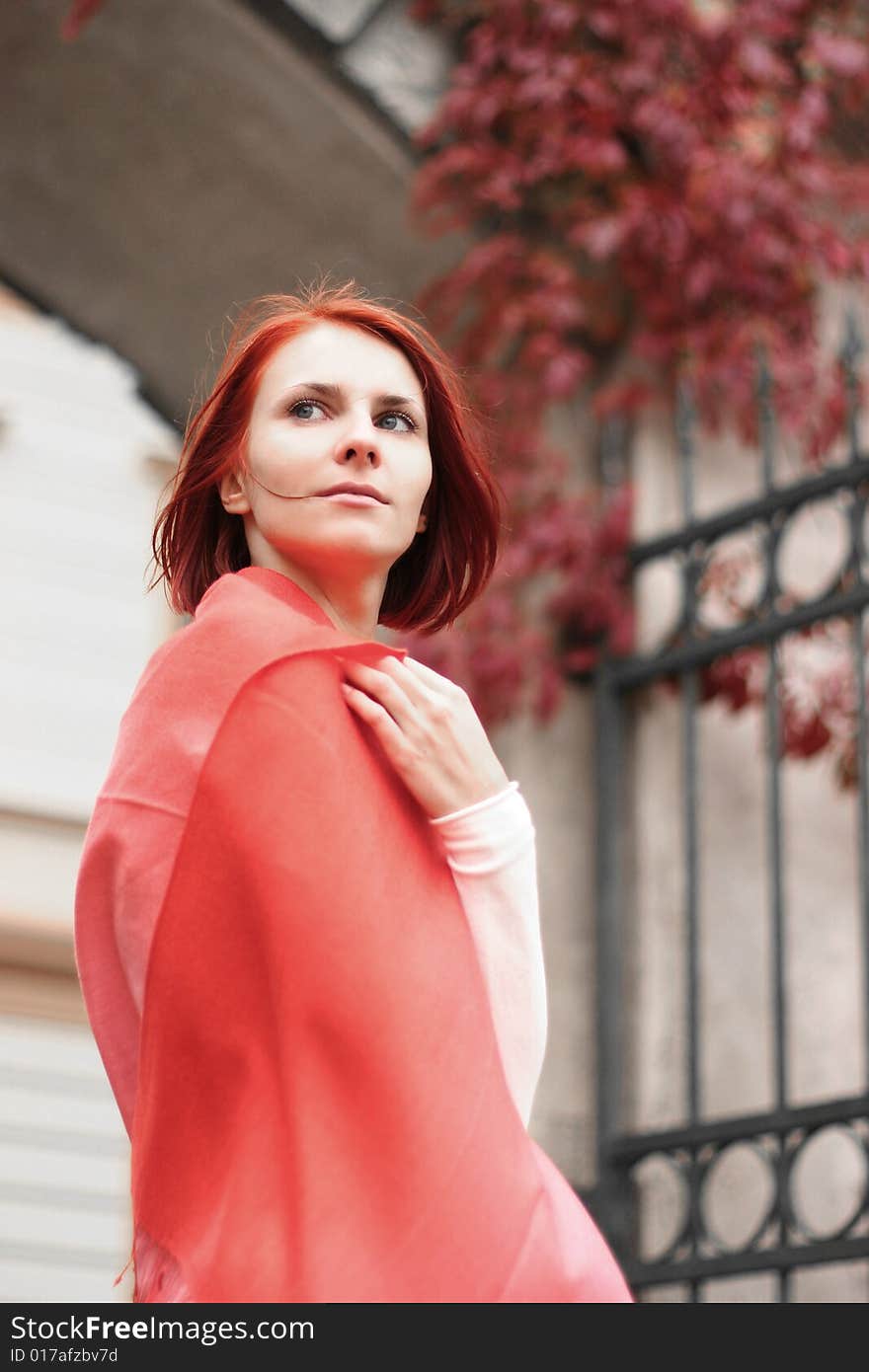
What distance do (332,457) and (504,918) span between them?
1.12 ft

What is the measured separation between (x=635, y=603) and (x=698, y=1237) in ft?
3.83

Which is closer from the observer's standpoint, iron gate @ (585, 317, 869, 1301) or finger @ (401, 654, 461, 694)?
finger @ (401, 654, 461, 694)

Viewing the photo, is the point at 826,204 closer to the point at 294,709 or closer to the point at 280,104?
the point at 280,104

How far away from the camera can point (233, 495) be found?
1.43 metres

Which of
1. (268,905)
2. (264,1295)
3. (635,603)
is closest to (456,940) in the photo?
(268,905)

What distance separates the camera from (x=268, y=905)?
120 centimetres

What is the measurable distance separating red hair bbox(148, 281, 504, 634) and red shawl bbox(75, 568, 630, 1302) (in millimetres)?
221

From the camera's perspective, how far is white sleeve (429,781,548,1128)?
1286mm

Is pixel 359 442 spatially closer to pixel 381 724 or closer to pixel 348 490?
pixel 348 490

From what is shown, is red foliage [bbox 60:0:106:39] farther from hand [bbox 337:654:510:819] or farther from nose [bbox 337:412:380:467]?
hand [bbox 337:654:510:819]

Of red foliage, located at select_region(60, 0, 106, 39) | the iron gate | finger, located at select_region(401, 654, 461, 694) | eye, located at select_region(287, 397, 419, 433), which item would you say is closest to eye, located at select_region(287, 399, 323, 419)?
eye, located at select_region(287, 397, 419, 433)

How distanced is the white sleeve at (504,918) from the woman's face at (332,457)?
22 cm

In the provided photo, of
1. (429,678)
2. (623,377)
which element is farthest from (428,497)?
(623,377)
